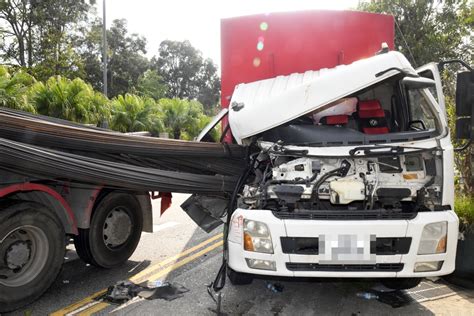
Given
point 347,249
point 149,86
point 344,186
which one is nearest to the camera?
point 347,249

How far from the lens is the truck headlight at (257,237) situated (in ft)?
9.77

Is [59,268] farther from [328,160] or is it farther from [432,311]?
[432,311]

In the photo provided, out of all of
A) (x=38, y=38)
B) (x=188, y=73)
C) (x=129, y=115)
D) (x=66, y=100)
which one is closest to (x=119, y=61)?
(x=38, y=38)

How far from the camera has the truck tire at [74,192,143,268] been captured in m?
3.98

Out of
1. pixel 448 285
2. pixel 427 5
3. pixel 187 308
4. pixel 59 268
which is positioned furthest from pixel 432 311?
pixel 427 5

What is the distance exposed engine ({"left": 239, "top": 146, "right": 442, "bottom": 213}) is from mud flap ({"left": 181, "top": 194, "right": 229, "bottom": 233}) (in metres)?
0.75

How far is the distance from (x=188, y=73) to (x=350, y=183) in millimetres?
63192

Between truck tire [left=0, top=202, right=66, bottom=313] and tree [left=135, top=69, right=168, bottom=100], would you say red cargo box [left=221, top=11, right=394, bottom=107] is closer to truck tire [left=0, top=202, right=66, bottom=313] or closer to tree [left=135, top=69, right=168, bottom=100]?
truck tire [left=0, top=202, right=66, bottom=313]

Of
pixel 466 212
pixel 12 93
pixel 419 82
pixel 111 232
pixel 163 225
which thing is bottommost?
pixel 163 225

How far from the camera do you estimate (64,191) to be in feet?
12.4

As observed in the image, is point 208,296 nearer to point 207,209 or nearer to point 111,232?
point 207,209

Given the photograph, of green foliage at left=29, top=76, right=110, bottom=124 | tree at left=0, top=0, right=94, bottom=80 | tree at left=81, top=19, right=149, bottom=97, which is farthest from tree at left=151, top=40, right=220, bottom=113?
green foliage at left=29, top=76, right=110, bottom=124

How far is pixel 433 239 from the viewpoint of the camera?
2.97m

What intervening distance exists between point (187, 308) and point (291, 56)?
290 centimetres
